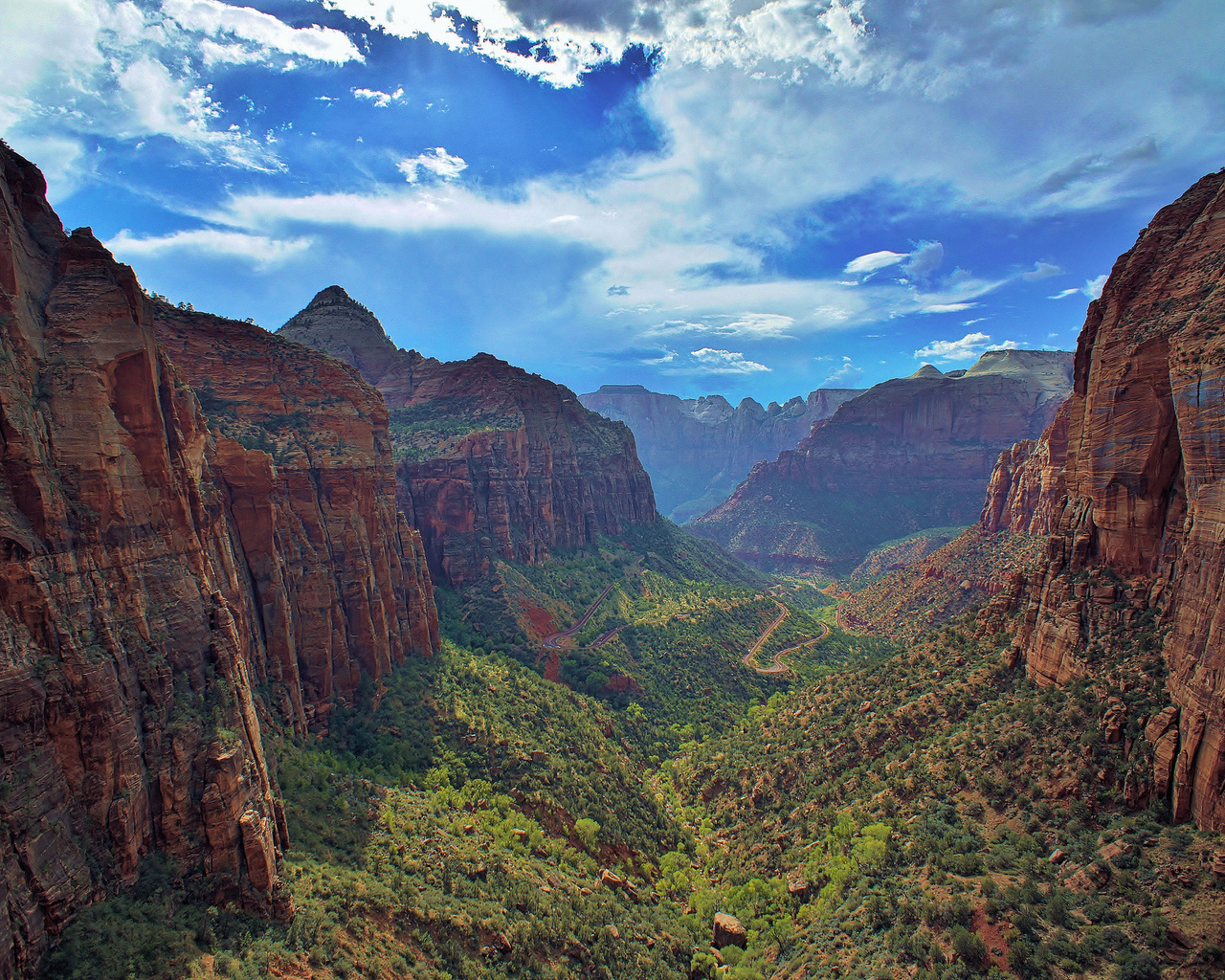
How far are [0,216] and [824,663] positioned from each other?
3537 inches

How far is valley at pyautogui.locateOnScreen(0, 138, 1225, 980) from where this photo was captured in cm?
1812

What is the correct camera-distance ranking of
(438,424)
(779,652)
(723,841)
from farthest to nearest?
1. (438,424)
2. (779,652)
3. (723,841)

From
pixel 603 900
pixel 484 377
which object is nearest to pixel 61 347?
pixel 603 900

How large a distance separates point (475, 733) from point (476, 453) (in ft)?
170

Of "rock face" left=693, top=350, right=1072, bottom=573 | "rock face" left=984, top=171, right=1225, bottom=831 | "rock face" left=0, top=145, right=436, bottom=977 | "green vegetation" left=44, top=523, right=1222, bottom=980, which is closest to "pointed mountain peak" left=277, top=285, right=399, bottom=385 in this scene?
"green vegetation" left=44, top=523, right=1222, bottom=980

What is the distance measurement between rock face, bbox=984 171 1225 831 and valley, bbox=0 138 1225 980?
172mm

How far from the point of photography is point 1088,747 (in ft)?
86.2

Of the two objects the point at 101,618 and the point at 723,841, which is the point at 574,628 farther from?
the point at 101,618

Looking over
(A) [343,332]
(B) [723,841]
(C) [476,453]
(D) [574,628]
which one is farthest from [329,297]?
(B) [723,841]

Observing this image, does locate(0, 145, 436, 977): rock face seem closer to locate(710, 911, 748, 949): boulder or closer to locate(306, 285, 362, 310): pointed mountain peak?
locate(710, 911, 748, 949): boulder

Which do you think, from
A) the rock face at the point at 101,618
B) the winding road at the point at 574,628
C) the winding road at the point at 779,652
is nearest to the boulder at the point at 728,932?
the rock face at the point at 101,618

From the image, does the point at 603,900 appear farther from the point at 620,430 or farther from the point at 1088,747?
the point at 620,430

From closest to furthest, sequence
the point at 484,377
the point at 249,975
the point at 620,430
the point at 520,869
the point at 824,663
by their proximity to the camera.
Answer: the point at 249,975
the point at 520,869
the point at 824,663
the point at 484,377
the point at 620,430

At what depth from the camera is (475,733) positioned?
45.2m
